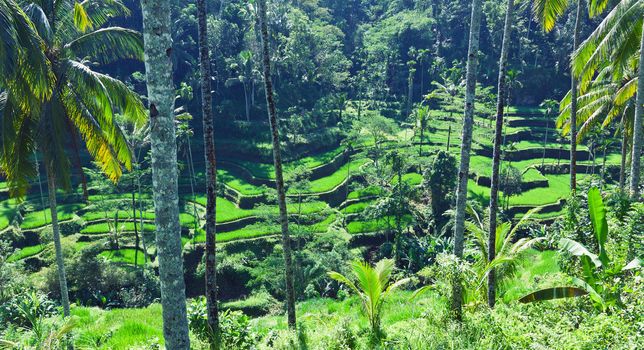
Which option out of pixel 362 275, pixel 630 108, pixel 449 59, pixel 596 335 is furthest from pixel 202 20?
pixel 449 59

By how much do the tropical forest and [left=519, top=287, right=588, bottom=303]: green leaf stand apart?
38 millimetres

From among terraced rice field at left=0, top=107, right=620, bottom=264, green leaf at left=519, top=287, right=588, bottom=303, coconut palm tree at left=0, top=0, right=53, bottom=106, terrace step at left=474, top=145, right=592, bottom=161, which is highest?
coconut palm tree at left=0, top=0, right=53, bottom=106

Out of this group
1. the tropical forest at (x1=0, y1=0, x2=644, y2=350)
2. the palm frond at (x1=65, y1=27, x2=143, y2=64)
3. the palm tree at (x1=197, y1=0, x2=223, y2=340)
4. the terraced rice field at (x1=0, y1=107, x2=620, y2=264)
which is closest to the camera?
the tropical forest at (x1=0, y1=0, x2=644, y2=350)

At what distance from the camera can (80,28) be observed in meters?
10.5

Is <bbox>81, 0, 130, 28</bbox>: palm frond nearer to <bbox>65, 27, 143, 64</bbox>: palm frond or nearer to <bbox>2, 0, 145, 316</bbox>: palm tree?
<bbox>2, 0, 145, 316</bbox>: palm tree

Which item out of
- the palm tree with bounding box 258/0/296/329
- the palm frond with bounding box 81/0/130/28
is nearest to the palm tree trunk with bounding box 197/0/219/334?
the palm tree with bounding box 258/0/296/329

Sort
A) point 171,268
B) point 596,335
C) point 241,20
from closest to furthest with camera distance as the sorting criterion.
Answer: point 171,268
point 596,335
point 241,20

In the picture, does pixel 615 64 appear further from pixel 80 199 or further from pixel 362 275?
pixel 80 199

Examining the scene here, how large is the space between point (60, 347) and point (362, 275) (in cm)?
501

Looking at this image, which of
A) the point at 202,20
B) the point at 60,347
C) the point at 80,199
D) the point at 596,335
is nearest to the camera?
the point at 596,335

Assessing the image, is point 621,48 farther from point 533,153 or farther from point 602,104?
point 533,153

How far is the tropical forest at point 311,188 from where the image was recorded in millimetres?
7316

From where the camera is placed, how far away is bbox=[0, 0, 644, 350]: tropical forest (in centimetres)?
732

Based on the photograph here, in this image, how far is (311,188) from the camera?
1330 inches
